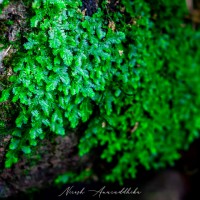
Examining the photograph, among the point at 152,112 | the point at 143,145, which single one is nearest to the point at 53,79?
the point at 152,112

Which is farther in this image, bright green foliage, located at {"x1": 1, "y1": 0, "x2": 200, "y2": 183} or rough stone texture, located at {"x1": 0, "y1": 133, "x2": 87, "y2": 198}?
rough stone texture, located at {"x1": 0, "y1": 133, "x2": 87, "y2": 198}

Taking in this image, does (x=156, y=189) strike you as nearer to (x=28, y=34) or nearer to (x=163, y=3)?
(x=163, y=3)

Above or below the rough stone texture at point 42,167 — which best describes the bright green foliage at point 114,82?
above

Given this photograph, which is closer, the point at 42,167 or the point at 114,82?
the point at 114,82

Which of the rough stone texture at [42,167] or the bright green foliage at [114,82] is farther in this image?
the rough stone texture at [42,167]

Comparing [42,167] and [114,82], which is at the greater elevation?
[114,82]

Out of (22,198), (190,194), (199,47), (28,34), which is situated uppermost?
(28,34)

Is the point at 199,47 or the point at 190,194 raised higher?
the point at 199,47

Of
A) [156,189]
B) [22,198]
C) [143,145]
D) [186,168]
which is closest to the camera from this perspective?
[22,198]
